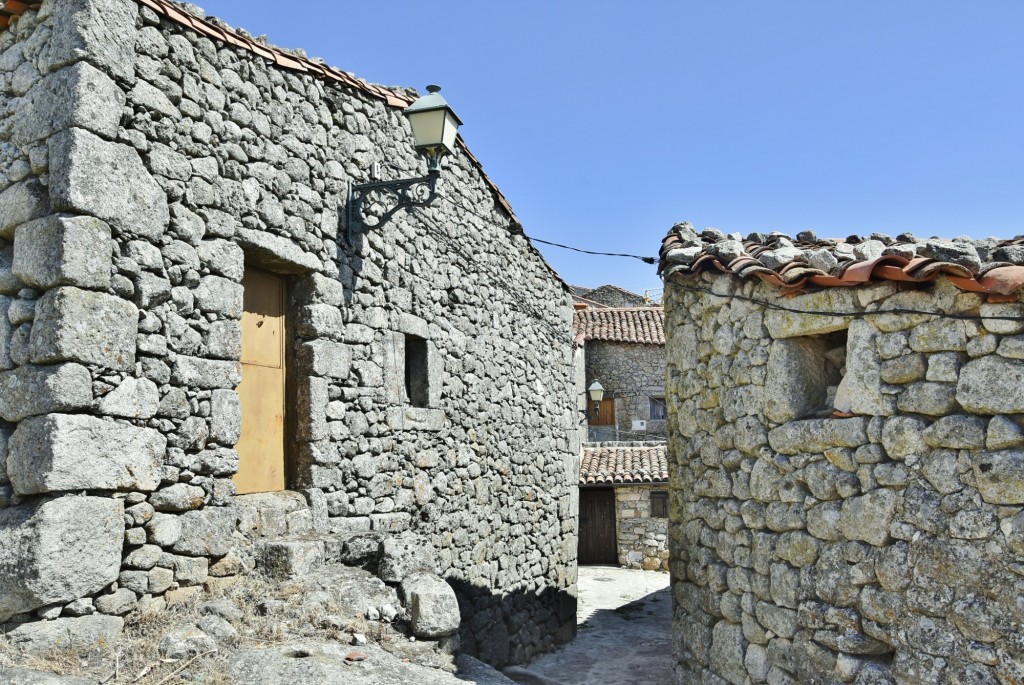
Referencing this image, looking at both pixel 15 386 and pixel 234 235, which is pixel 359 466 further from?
pixel 15 386

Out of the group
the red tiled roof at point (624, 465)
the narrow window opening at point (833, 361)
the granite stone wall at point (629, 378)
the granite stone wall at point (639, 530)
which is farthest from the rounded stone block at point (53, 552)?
the granite stone wall at point (629, 378)

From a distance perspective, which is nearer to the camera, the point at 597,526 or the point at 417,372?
the point at 417,372

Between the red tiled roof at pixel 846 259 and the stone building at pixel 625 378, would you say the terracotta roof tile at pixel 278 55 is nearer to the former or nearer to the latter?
the red tiled roof at pixel 846 259

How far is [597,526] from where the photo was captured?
18.0 m

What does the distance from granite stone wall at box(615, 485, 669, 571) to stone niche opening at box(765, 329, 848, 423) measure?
12706mm

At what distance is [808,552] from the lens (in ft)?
14.6

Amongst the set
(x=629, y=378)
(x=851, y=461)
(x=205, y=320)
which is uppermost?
(x=629, y=378)

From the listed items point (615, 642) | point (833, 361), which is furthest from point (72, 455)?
point (615, 642)

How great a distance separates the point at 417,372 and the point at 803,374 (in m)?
3.32

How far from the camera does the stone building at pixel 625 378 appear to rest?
2294 cm

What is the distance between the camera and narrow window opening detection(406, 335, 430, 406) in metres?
6.99

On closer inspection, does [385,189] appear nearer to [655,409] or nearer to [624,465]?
[624,465]

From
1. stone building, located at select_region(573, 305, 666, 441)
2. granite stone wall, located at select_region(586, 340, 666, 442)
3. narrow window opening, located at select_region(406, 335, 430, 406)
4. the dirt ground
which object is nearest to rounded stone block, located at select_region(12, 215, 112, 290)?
narrow window opening, located at select_region(406, 335, 430, 406)

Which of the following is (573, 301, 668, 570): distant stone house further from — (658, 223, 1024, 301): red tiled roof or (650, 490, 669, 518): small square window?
(658, 223, 1024, 301): red tiled roof
